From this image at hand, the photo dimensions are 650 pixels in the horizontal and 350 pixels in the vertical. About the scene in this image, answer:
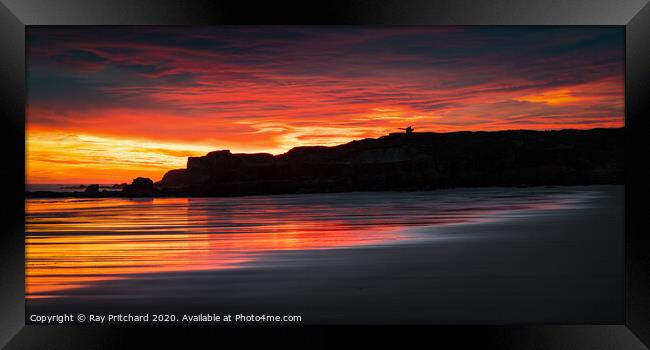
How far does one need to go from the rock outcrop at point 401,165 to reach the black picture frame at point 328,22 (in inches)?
41.6

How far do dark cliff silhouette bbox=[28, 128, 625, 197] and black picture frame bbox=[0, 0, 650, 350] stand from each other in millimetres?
1011

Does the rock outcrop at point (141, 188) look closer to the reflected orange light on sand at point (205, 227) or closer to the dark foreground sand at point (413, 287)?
the reflected orange light on sand at point (205, 227)

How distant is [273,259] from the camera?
17.5 feet

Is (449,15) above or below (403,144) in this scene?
above

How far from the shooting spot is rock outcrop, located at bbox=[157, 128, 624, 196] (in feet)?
18.8

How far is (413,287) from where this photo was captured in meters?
5.20

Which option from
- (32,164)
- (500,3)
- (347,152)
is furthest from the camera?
(347,152)

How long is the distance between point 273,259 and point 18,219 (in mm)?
1975

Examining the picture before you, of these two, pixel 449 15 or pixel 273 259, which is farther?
pixel 273 259

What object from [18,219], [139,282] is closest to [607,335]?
[139,282]

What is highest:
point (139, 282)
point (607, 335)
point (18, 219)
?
point (18, 219)

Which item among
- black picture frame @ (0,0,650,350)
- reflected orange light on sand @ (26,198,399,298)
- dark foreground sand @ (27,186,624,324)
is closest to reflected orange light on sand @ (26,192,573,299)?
reflected orange light on sand @ (26,198,399,298)

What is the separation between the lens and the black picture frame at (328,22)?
4613mm

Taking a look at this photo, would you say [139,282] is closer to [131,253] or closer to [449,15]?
[131,253]
